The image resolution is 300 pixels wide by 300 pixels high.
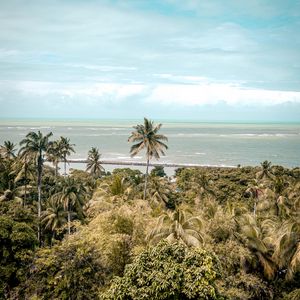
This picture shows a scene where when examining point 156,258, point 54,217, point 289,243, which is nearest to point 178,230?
point 289,243

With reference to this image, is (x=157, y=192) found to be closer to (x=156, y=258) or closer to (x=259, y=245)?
(x=259, y=245)

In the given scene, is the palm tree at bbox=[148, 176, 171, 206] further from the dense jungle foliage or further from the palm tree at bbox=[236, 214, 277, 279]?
the palm tree at bbox=[236, 214, 277, 279]

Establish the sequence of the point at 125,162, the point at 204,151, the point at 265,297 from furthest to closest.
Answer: the point at 204,151
the point at 125,162
the point at 265,297

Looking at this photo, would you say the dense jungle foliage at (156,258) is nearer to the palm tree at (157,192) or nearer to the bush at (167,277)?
the bush at (167,277)

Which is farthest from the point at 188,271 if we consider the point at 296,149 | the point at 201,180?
the point at 296,149

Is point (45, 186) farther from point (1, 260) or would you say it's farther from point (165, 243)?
point (165, 243)

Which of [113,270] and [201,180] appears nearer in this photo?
[113,270]

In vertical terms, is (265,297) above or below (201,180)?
below

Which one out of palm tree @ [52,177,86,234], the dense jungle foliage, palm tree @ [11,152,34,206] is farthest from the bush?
palm tree @ [11,152,34,206]
